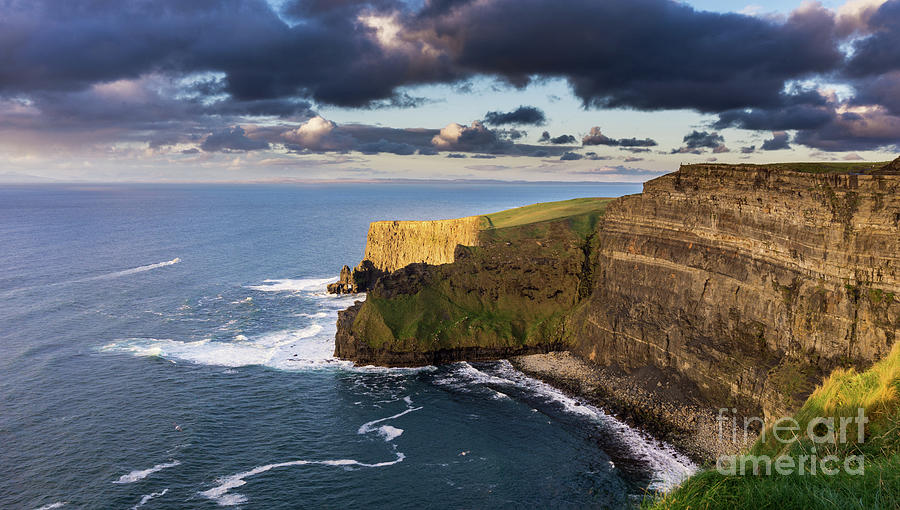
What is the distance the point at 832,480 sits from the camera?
12.9m

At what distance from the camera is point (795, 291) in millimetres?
56562

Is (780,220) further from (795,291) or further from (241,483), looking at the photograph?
(241,483)

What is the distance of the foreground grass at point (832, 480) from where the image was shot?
1205 centimetres

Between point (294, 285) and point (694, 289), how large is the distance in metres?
97.7

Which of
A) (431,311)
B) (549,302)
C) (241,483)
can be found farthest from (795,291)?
(241,483)

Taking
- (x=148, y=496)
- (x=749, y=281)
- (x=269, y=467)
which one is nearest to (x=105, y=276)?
(x=148, y=496)

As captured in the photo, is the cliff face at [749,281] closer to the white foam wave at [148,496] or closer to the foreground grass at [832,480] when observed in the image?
the foreground grass at [832,480]

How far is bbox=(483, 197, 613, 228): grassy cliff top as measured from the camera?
12194cm

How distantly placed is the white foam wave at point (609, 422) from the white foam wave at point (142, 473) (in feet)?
114

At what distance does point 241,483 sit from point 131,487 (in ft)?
30.7

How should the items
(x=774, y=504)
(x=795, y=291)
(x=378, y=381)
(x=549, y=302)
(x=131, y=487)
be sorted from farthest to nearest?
(x=549, y=302)
(x=378, y=381)
(x=795, y=291)
(x=131, y=487)
(x=774, y=504)

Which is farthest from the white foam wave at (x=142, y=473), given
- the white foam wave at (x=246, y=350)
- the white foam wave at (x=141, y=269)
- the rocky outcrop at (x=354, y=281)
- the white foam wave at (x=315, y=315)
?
the white foam wave at (x=141, y=269)

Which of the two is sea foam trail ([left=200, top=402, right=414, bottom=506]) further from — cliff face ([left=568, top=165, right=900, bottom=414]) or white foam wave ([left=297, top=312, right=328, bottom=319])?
white foam wave ([left=297, top=312, right=328, bottom=319])

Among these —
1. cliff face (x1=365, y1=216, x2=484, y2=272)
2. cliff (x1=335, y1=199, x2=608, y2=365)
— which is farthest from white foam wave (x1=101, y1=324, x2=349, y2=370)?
cliff face (x1=365, y1=216, x2=484, y2=272)
